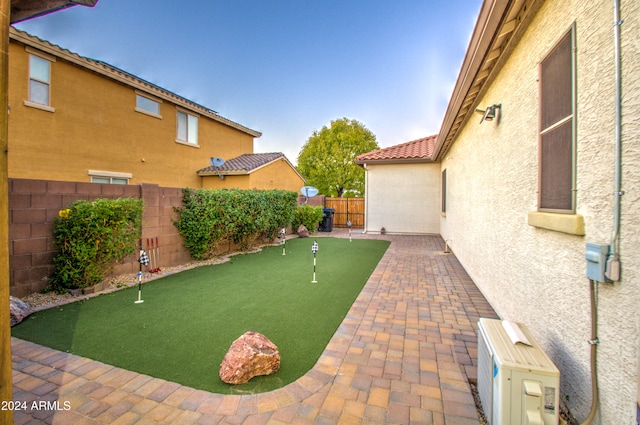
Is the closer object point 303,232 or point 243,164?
point 303,232

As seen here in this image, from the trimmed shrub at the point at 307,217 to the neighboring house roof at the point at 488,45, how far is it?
931 centimetres

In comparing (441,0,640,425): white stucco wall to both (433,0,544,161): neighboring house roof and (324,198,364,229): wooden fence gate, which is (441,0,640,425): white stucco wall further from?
(324,198,364,229): wooden fence gate

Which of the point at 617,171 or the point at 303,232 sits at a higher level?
the point at 617,171

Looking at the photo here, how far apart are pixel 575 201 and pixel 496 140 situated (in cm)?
267

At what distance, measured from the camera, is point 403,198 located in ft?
47.9

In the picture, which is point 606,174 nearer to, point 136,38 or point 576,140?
point 576,140

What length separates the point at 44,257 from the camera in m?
5.11

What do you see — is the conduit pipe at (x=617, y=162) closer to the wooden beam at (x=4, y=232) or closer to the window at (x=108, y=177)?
the wooden beam at (x=4, y=232)

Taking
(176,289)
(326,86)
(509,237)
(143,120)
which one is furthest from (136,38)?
(509,237)

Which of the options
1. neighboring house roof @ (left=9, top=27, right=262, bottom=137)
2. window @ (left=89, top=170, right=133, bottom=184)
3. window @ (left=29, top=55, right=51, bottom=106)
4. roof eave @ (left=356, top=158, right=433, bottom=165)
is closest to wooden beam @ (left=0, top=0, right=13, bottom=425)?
neighboring house roof @ (left=9, top=27, right=262, bottom=137)

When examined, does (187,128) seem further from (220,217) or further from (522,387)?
(522,387)

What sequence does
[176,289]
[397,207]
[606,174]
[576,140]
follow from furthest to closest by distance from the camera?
[397,207], [176,289], [576,140], [606,174]

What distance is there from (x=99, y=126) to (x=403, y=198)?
12.9 metres

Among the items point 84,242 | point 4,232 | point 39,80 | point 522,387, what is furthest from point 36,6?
point 39,80
